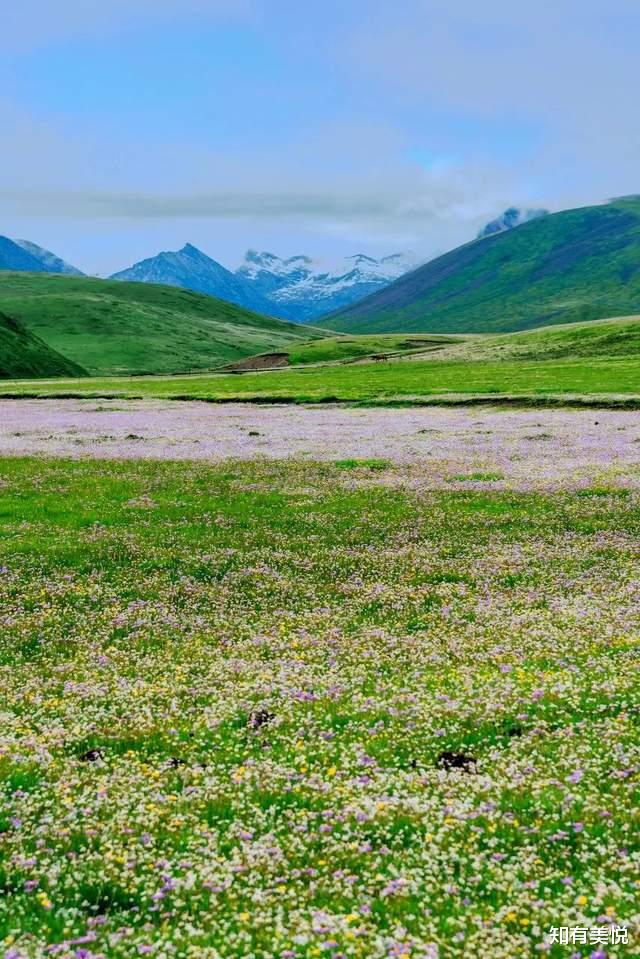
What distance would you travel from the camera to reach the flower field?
26.2 ft

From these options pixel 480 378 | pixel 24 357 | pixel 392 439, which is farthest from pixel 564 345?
pixel 24 357

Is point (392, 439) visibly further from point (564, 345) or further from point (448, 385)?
point (564, 345)

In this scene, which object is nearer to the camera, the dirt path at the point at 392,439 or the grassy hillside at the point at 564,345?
the dirt path at the point at 392,439

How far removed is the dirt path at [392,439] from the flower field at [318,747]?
14567 millimetres

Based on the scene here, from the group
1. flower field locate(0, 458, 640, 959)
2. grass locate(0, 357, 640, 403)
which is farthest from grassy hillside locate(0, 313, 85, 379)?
flower field locate(0, 458, 640, 959)

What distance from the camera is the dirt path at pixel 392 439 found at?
3734cm

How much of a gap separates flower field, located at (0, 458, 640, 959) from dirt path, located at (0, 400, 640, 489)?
47.8ft

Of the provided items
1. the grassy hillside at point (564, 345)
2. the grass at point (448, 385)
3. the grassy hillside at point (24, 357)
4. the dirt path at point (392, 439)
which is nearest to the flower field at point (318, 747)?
the dirt path at point (392, 439)

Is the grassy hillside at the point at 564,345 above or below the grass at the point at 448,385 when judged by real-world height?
above

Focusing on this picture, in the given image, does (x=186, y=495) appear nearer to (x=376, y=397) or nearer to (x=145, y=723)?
(x=145, y=723)

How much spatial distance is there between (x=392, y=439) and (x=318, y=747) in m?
Result: 41.9

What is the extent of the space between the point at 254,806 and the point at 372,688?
13.2 ft

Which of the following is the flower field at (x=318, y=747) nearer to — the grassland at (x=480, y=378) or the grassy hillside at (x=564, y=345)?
the grassland at (x=480, y=378)

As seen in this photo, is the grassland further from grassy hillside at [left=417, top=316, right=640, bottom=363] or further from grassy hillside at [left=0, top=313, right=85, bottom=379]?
grassy hillside at [left=0, top=313, right=85, bottom=379]
